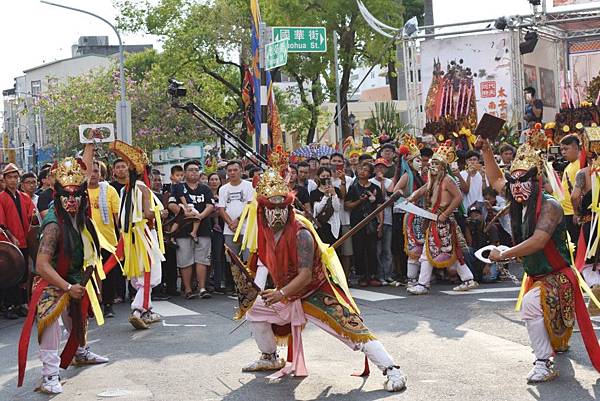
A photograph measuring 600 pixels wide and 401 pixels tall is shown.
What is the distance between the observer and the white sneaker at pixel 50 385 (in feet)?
25.0

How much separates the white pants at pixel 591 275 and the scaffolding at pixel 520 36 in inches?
514

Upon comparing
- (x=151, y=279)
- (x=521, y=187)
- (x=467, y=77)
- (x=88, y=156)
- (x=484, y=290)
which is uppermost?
(x=467, y=77)

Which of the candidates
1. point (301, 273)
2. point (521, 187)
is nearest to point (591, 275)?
point (521, 187)

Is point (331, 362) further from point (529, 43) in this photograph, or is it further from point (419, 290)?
point (529, 43)

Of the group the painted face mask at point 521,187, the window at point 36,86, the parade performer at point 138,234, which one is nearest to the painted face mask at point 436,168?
the parade performer at point 138,234

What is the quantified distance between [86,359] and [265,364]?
1.70 m

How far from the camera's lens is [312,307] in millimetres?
7648

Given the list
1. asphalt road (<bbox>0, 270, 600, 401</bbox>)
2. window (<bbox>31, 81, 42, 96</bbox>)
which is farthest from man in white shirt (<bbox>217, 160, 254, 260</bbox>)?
window (<bbox>31, 81, 42, 96</bbox>)

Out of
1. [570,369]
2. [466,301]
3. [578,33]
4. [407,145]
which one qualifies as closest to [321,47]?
[407,145]

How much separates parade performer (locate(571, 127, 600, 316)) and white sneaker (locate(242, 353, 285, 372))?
3.46m

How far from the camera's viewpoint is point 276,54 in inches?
695

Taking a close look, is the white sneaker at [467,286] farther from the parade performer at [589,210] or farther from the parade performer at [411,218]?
the parade performer at [589,210]

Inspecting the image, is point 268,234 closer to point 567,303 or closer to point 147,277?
point 567,303

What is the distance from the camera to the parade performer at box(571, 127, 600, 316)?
9.72 metres
